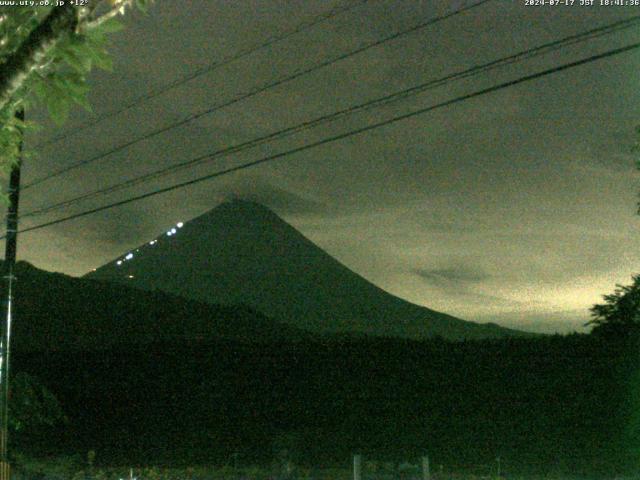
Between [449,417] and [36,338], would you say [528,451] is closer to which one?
[449,417]

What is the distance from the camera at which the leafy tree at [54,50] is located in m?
4.12

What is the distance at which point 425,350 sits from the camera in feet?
55.5

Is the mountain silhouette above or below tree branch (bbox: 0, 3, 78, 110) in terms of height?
above

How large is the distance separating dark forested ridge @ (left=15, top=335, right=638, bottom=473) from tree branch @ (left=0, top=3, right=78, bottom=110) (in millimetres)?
13024

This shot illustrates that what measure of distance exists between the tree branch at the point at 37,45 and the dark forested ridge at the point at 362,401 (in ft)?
42.7

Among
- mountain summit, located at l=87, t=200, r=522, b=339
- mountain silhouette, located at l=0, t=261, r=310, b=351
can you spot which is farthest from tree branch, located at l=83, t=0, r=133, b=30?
mountain summit, located at l=87, t=200, r=522, b=339

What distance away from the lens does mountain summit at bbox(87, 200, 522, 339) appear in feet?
236

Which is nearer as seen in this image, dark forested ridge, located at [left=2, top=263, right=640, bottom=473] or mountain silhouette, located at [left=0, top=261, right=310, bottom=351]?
dark forested ridge, located at [left=2, top=263, right=640, bottom=473]

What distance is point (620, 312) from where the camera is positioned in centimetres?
1731

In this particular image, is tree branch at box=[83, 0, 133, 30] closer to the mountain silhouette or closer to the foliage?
the foliage

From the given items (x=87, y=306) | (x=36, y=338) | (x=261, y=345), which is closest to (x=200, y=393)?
(x=261, y=345)

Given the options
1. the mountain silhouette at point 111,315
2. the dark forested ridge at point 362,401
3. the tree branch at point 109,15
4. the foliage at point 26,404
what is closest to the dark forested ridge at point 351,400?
the dark forested ridge at point 362,401

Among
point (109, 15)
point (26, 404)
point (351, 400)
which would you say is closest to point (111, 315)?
point (26, 404)

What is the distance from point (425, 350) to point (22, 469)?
915 cm
